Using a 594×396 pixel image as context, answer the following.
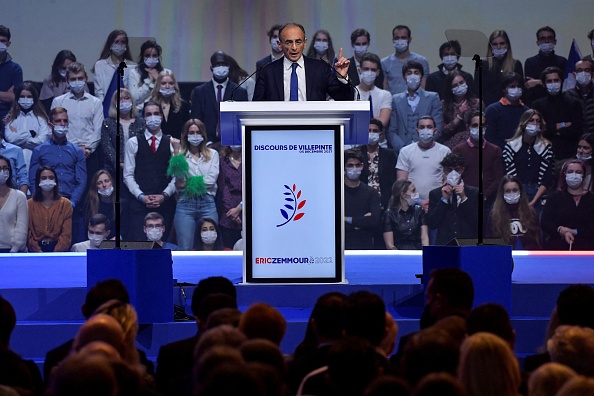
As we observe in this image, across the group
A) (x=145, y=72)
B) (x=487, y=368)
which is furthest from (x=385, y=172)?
(x=487, y=368)

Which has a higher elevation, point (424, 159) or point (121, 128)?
point (121, 128)

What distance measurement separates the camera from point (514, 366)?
8.65 feet

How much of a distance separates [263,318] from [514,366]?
3.07ft

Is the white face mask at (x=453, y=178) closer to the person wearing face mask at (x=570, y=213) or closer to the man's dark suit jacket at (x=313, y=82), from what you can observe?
the person wearing face mask at (x=570, y=213)

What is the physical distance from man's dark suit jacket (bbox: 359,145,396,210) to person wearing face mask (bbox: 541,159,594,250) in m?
1.78

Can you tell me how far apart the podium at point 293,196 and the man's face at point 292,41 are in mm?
536

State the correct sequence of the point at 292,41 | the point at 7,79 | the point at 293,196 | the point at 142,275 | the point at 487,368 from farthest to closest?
the point at 7,79 < the point at 292,41 < the point at 293,196 < the point at 142,275 < the point at 487,368

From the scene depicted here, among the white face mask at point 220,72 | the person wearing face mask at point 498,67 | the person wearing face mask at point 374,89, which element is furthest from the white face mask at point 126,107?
the person wearing face mask at point 498,67

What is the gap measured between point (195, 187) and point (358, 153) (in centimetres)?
192

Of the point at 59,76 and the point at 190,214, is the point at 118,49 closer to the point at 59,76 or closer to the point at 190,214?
the point at 59,76

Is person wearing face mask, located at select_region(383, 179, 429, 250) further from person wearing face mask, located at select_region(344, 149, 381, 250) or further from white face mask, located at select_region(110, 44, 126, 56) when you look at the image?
white face mask, located at select_region(110, 44, 126, 56)

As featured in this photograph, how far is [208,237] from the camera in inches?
421

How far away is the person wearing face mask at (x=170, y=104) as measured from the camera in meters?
10.8

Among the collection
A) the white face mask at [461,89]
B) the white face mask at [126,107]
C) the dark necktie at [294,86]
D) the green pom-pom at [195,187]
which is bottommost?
the green pom-pom at [195,187]
